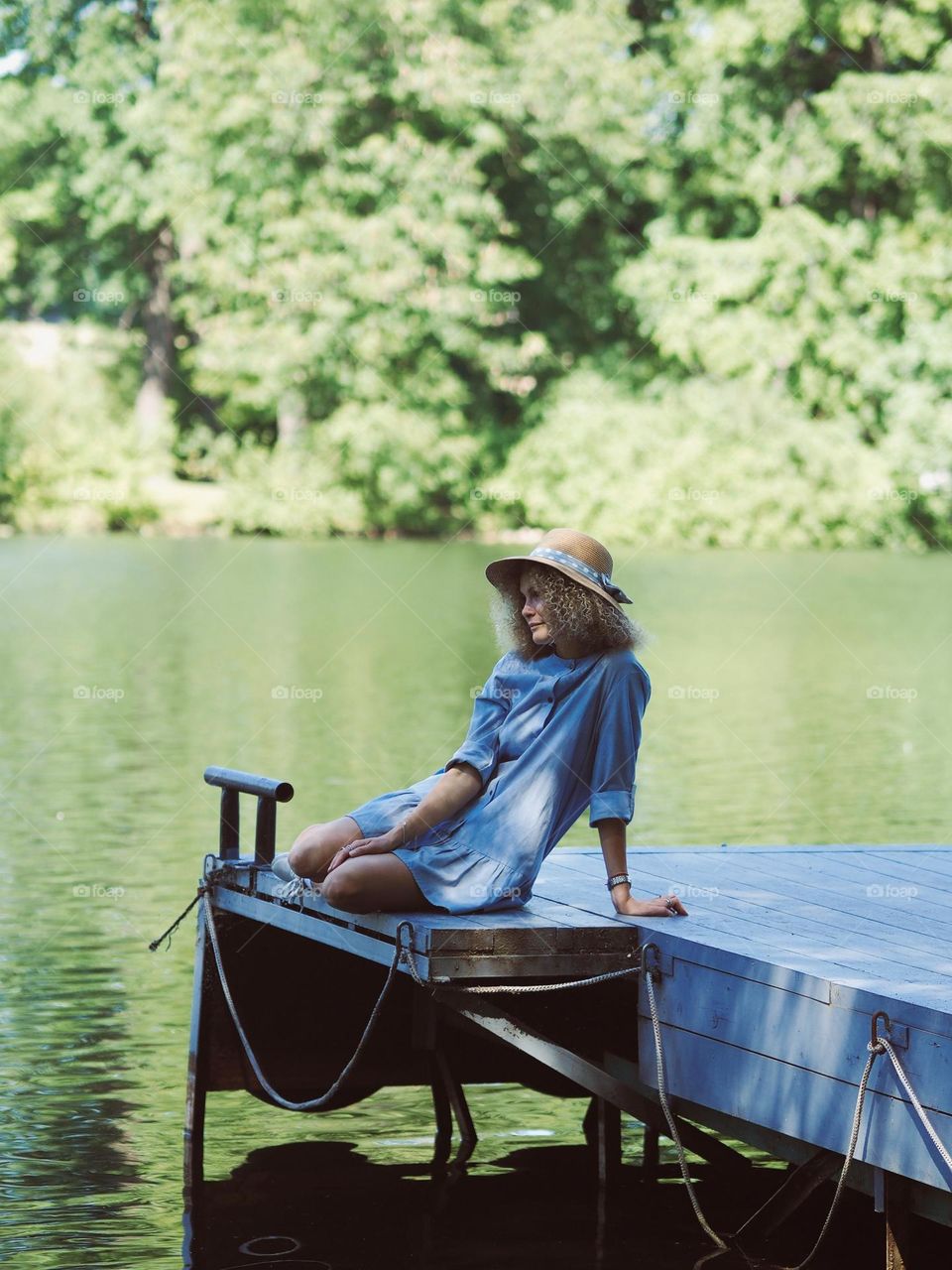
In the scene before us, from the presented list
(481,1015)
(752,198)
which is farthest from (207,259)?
(481,1015)

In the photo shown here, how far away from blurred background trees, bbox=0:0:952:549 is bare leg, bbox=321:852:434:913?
31.3 metres

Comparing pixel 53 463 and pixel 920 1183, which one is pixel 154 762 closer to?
pixel 920 1183

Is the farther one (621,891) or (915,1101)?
(621,891)

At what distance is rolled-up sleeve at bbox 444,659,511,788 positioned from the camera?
5.55 m

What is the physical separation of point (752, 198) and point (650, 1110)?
35360mm

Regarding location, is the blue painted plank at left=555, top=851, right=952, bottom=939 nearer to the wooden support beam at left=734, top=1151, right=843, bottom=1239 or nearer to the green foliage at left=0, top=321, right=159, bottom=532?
the wooden support beam at left=734, top=1151, right=843, bottom=1239

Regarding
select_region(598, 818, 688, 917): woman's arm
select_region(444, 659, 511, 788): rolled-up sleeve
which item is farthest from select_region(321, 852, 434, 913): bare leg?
select_region(598, 818, 688, 917): woman's arm

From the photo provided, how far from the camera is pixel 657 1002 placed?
523 centimetres

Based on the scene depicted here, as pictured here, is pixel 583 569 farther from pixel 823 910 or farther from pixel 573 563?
pixel 823 910

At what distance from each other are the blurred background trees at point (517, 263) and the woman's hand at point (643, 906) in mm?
31213

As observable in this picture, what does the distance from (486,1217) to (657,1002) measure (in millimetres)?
992

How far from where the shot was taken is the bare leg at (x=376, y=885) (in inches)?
212

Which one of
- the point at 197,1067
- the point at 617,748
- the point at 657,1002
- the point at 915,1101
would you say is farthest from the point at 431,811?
the point at 915,1101

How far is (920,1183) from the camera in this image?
4652mm
